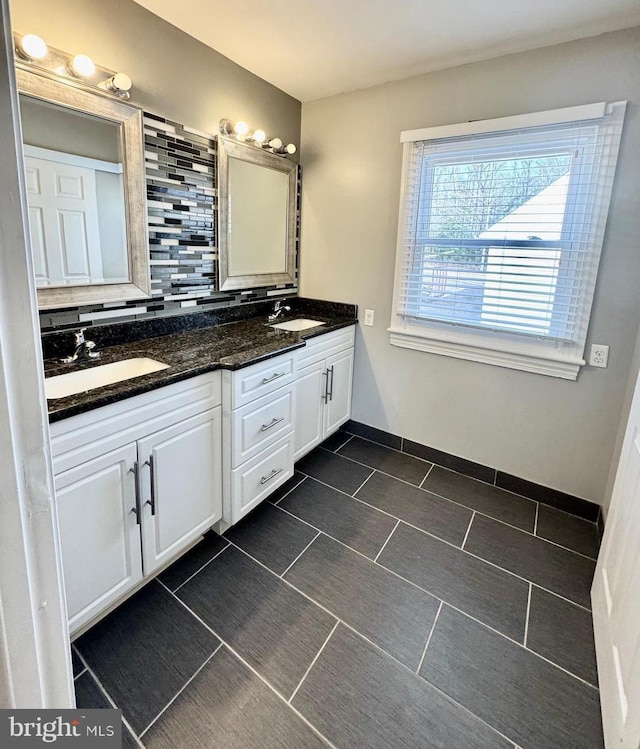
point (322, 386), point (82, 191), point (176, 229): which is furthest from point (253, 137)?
point (322, 386)

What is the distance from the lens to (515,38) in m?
1.95

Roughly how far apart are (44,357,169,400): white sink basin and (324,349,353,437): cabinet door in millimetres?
1154

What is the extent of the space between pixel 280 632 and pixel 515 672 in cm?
83

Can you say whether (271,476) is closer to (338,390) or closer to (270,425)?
(270,425)

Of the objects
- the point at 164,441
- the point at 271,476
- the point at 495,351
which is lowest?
the point at 271,476

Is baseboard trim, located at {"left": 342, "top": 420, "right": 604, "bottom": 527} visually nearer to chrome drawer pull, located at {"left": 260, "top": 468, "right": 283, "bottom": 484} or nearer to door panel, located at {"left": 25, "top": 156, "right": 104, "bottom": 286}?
chrome drawer pull, located at {"left": 260, "top": 468, "right": 283, "bottom": 484}

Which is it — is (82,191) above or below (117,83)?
below

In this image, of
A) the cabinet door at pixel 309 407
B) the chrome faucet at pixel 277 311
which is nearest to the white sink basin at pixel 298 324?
the chrome faucet at pixel 277 311

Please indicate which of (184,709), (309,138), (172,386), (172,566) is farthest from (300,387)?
(309,138)

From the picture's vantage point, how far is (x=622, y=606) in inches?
50.6

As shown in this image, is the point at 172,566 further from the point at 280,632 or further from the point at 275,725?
the point at 275,725

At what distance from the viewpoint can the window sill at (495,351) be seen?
218 centimetres

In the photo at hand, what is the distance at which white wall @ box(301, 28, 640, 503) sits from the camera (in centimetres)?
193

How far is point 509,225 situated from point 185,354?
5.96 ft
